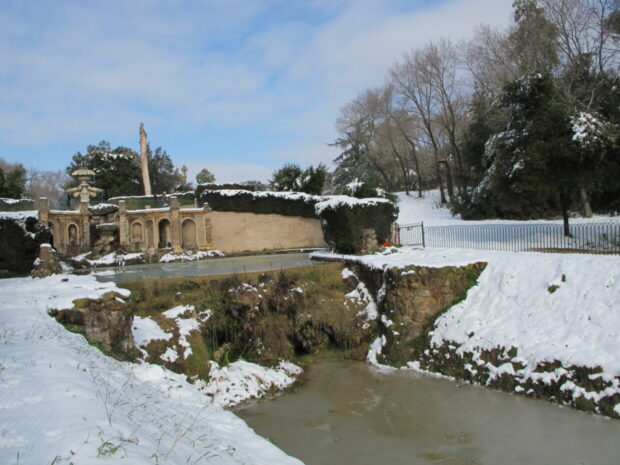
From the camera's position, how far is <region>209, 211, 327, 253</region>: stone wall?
2403 cm

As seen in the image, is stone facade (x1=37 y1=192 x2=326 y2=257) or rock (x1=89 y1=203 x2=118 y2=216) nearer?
stone facade (x1=37 y1=192 x2=326 y2=257)

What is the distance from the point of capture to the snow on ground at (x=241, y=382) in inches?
326

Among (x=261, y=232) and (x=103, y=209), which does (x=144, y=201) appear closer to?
(x=103, y=209)

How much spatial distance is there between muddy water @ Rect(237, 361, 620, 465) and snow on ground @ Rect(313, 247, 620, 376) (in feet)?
3.73

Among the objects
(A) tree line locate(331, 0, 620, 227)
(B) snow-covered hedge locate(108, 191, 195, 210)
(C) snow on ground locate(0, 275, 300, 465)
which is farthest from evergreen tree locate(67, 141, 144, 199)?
(C) snow on ground locate(0, 275, 300, 465)

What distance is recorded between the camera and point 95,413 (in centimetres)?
332

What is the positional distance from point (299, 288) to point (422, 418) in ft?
17.4

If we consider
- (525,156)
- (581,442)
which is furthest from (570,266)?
(525,156)

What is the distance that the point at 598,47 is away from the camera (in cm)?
1912

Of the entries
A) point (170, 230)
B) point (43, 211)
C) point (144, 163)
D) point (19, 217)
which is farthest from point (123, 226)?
point (144, 163)

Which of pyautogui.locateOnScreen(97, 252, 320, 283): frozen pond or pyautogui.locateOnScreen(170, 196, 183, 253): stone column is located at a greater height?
pyautogui.locateOnScreen(170, 196, 183, 253): stone column

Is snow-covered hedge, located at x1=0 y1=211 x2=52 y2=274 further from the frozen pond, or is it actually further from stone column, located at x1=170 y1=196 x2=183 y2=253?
stone column, located at x1=170 y1=196 x2=183 y2=253

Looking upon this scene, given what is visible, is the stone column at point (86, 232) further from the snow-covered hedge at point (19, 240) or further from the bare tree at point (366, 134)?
the bare tree at point (366, 134)

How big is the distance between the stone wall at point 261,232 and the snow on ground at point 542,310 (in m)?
13.2
